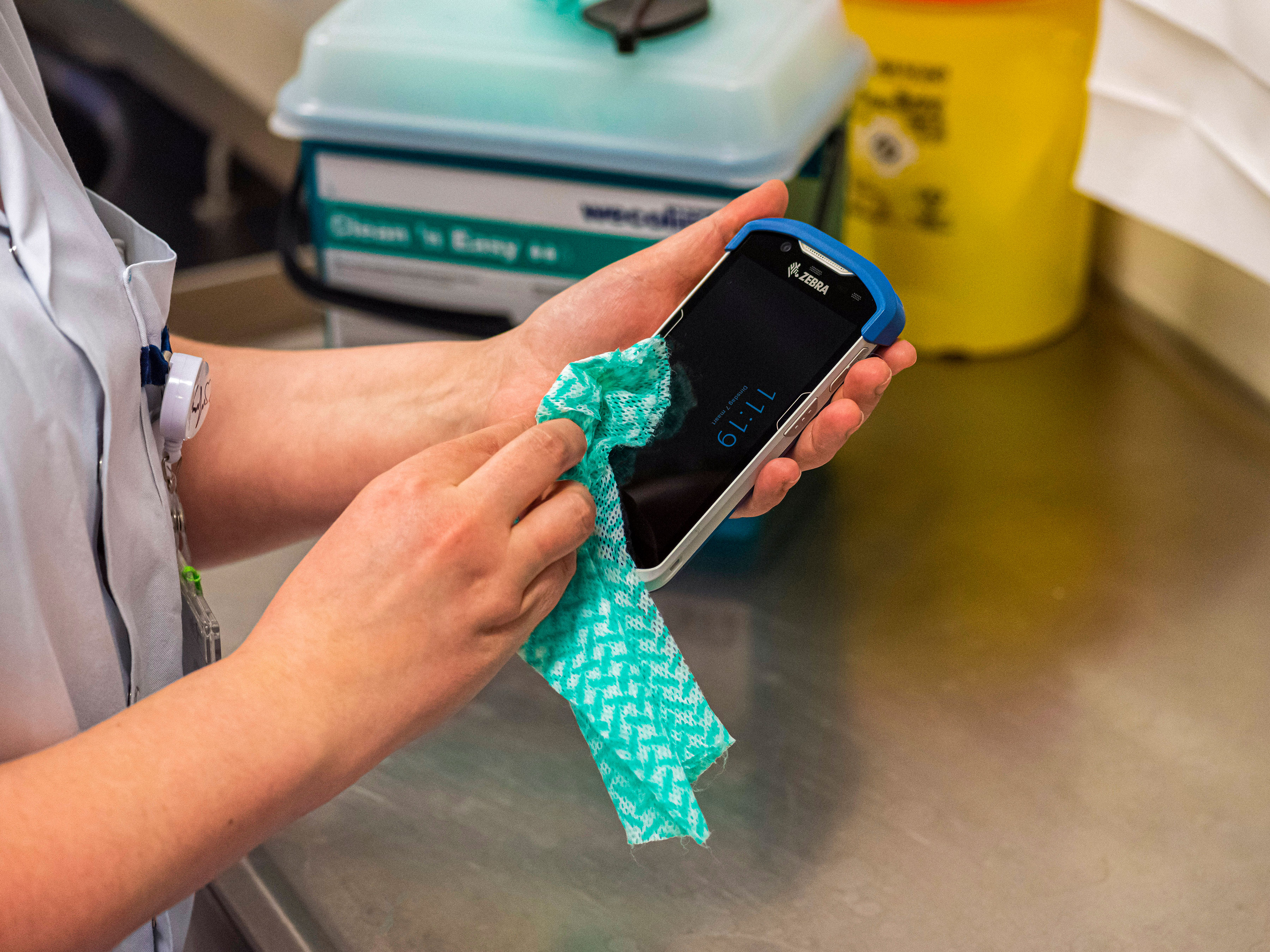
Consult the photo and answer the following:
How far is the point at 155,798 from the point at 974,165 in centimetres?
66

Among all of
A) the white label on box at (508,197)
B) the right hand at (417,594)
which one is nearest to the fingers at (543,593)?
the right hand at (417,594)

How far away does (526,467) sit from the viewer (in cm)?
39

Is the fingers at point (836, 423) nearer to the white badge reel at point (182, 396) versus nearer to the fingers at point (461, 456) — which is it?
the fingers at point (461, 456)

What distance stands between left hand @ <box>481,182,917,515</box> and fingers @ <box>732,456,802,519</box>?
11 mm

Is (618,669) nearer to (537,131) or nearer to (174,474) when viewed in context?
(174,474)

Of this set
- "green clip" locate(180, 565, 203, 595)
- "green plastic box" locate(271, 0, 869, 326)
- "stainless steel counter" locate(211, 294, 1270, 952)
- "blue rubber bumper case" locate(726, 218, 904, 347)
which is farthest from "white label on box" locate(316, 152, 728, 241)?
"green clip" locate(180, 565, 203, 595)

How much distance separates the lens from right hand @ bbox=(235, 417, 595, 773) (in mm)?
350

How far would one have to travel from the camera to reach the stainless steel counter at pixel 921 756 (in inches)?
19.0

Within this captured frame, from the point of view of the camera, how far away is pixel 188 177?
51.7 inches

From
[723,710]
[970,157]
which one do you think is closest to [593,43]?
[970,157]

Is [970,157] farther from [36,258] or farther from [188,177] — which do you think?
[188,177]

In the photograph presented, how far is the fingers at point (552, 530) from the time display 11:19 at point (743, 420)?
97 mm

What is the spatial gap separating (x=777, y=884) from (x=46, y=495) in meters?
0.34

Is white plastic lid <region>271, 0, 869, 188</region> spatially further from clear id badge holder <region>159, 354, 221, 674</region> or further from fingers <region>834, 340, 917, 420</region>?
clear id badge holder <region>159, 354, 221, 674</region>
